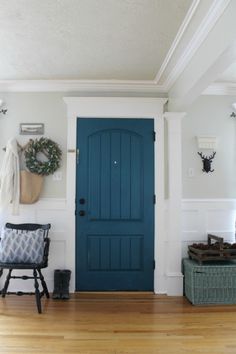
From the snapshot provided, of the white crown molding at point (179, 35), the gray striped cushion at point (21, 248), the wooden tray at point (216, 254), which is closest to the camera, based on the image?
the white crown molding at point (179, 35)

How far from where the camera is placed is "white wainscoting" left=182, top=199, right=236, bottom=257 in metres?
3.83

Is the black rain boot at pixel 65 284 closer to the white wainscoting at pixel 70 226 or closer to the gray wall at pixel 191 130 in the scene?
the white wainscoting at pixel 70 226

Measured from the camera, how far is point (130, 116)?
3818 mm

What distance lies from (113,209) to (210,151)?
52.4 inches

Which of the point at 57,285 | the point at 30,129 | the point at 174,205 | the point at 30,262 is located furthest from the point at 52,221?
the point at 174,205

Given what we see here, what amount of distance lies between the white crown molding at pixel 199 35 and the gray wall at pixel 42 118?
1.31 meters

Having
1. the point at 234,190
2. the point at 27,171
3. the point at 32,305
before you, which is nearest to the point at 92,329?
the point at 32,305

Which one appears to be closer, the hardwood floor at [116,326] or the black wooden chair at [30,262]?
the hardwood floor at [116,326]

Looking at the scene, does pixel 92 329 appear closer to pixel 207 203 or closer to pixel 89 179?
pixel 89 179

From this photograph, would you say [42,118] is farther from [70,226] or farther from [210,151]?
[210,151]

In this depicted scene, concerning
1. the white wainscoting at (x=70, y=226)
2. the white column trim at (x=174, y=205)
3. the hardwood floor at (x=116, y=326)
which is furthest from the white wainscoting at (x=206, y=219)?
the hardwood floor at (x=116, y=326)

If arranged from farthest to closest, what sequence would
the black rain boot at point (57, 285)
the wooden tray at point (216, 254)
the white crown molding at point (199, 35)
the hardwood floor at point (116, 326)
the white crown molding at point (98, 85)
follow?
the white crown molding at point (98, 85) → the black rain boot at point (57, 285) → the wooden tray at point (216, 254) → the hardwood floor at point (116, 326) → the white crown molding at point (199, 35)

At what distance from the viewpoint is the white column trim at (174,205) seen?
12.1 feet

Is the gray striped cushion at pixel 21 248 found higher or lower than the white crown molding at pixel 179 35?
lower
